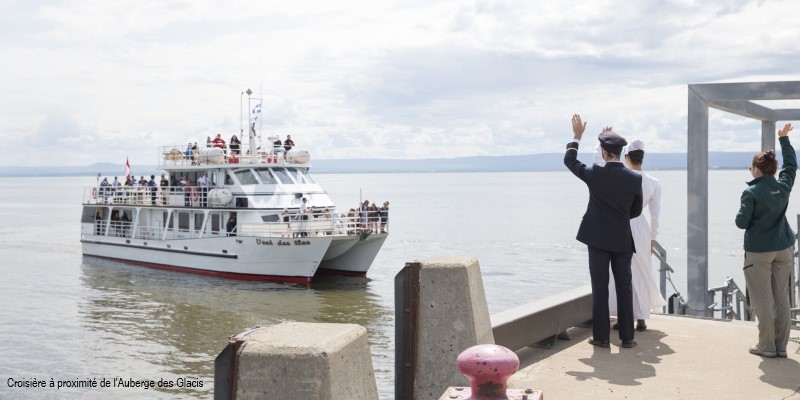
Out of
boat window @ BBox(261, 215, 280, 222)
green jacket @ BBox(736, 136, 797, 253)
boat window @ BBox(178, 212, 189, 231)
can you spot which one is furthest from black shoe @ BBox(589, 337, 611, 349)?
boat window @ BBox(178, 212, 189, 231)

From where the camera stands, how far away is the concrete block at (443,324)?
4879 mm

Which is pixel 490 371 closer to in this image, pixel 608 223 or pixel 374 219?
pixel 608 223

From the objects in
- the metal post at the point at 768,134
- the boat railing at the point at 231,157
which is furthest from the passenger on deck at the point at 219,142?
the metal post at the point at 768,134

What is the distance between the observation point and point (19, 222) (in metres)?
75.6

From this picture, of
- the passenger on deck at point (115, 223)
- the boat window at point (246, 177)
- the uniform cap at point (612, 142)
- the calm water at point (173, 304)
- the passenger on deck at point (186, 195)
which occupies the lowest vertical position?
the calm water at point (173, 304)

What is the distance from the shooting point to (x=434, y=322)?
4.92 metres

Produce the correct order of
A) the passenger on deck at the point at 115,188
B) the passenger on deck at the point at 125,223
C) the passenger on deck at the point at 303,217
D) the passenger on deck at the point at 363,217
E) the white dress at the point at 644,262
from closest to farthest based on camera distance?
1. the white dress at the point at 644,262
2. the passenger on deck at the point at 303,217
3. the passenger on deck at the point at 363,217
4. the passenger on deck at the point at 125,223
5. the passenger on deck at the point at 115,188

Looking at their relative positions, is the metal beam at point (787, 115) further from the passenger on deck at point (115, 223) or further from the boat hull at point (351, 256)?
the passenger on deck at point (115, 223)

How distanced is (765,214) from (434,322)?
2.91 metres

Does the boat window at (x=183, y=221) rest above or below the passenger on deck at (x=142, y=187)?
below

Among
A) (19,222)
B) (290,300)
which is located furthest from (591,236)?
(19,222)

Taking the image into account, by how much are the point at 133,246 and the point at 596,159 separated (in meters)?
32.1

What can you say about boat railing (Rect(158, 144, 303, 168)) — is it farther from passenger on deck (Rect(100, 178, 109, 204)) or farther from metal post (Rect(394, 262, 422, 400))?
metal post (Rect(394, 262, 422, 400))

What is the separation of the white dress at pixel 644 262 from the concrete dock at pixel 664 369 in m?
0.29
